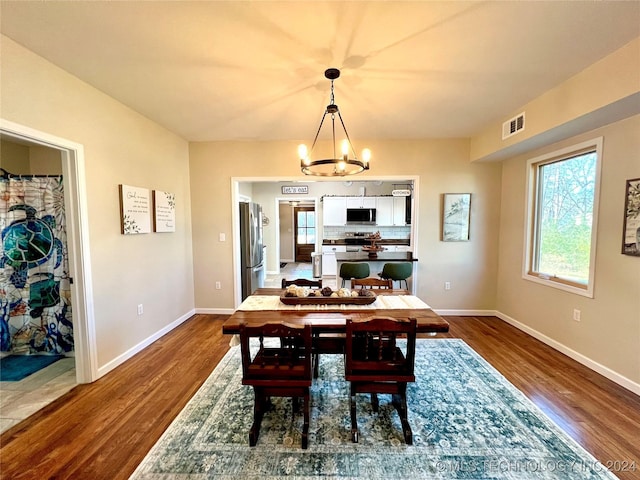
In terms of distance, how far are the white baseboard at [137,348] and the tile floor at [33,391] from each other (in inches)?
8.9

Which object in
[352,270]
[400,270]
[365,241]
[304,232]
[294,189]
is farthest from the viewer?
[304,232]

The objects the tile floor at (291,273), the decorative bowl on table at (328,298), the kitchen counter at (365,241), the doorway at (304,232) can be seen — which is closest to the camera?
the decorative bowl on table at (328,298)

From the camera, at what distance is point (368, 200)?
6941 mm

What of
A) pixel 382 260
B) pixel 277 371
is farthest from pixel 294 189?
pixel 277 371

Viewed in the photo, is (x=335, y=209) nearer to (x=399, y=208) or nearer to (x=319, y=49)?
(x=399, y=208)

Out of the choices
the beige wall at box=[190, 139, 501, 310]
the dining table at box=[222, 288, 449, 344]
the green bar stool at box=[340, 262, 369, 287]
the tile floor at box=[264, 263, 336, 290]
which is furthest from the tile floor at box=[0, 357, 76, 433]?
the tile floor at box=[264, 263, 336, 290]

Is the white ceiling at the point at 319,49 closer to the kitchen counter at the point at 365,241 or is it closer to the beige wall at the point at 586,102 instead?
the beige wall at the point at 586,102

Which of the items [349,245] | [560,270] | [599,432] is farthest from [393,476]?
[349,245]

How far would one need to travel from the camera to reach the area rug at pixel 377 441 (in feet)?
5.03

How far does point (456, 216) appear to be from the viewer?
3.94 metres

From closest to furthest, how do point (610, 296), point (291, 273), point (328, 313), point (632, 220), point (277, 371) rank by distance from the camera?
point (277, 371) < point (328, 313) < point (632, 220) < point (610, 296) < point (291, 273)

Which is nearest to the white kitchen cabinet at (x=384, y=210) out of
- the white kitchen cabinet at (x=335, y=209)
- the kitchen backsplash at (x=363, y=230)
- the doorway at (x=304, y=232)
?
the kitchen backsplash at (x=363, y=230)

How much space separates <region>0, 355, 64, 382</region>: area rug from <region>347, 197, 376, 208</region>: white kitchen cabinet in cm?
Result: 584

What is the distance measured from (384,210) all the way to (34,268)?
6.27 meters
